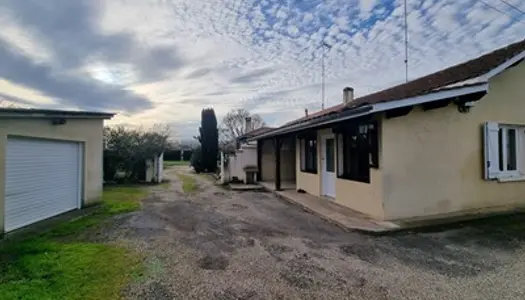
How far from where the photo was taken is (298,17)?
34.8 feet

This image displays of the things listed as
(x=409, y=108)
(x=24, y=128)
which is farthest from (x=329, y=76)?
(x=24, y=128)

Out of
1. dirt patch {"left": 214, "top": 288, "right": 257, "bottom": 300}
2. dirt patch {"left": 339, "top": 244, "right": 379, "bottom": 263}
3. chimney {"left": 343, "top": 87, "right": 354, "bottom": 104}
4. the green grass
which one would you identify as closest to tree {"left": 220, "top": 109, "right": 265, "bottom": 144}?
the green grass

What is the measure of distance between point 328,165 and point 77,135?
8.17 m

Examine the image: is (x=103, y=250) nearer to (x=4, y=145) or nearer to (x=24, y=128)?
(x=4, y=145)

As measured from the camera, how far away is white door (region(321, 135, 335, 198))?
10.6m

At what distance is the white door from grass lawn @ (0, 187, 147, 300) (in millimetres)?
7070

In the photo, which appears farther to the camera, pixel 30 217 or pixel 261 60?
pixel 261 60

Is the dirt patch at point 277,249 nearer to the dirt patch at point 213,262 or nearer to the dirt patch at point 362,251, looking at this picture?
the dirt patch at point 213,262

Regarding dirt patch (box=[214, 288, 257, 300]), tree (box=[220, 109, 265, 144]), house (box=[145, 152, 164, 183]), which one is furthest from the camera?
tree (box=[220, 109, 265, 144])

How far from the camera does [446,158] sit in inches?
320

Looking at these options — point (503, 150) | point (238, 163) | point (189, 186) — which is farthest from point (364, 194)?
point (189, 186)

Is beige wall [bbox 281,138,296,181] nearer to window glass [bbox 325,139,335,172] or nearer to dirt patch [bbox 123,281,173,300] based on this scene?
window glass [bbox 325,139,335,172]

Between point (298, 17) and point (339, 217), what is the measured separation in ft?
22.2

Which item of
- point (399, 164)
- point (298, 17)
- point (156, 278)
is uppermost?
point (298, 17)
